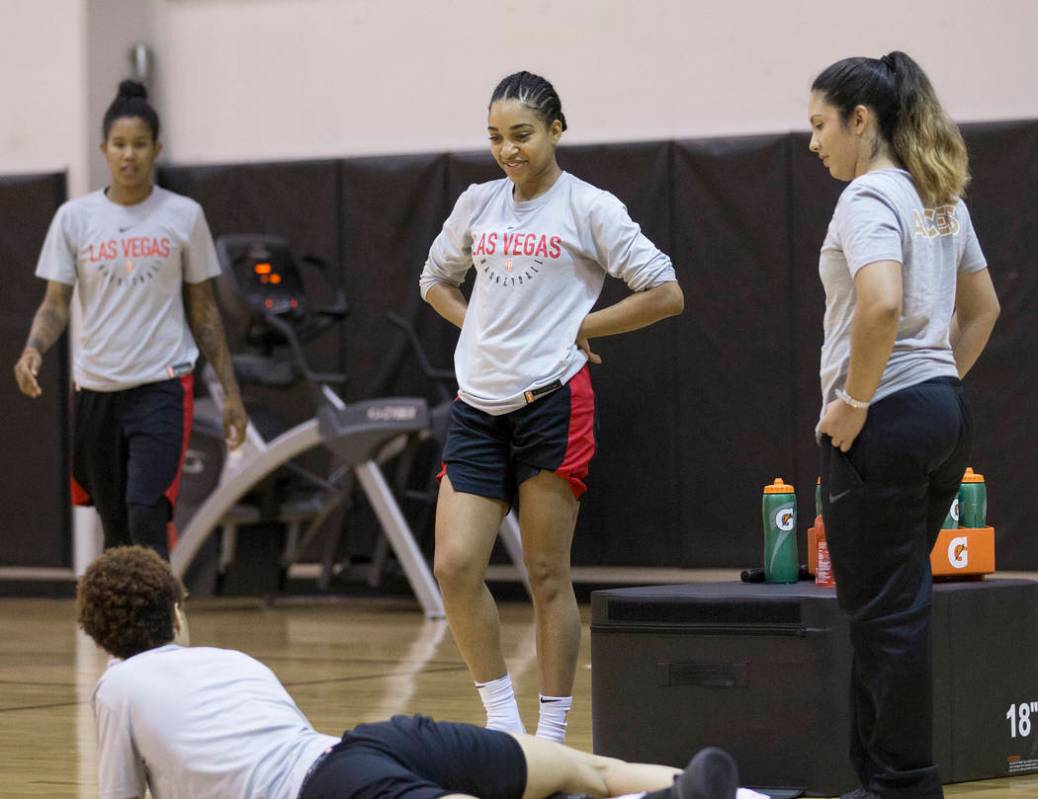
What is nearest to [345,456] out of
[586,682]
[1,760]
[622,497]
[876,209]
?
[622,497]

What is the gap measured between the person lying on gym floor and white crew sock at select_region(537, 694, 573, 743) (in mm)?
1047

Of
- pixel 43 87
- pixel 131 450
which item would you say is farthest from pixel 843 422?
pixel 43 87

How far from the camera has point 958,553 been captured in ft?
13.0

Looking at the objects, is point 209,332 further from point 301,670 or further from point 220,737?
point 220,737

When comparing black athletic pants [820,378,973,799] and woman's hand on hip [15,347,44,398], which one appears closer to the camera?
black athletic pants [820,378,973,799]

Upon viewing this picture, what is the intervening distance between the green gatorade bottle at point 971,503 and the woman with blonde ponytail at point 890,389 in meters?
1.07

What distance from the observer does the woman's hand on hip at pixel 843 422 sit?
9.54 feet

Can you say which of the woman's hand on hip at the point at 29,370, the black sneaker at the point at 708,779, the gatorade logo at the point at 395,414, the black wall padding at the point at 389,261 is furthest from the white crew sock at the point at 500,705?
the black wall padding at the point at 389,261

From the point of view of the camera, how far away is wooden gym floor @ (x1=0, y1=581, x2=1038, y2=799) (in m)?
4.20

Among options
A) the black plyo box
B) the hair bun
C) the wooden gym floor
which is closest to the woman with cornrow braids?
the black plyo box

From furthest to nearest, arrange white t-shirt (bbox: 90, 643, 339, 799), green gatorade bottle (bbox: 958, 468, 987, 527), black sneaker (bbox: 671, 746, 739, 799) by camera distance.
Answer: green gatorade bottle (bbox: 958, 468, 987, 527) → white t-shirt (bbox: 90, 643, 339, 799) → black sneaker (bbox: 671, 746, 739, 799)

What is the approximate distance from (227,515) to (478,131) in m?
2.11

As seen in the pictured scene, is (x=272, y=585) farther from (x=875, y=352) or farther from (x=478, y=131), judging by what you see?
(x=875, y=352)

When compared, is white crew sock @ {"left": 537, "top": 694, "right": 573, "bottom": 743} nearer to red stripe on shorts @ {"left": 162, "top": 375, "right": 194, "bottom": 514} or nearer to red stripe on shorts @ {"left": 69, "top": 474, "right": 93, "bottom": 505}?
red stripe on shorts @ {"left": 162, "top": 375, "right": 194, "bottom": 514}
